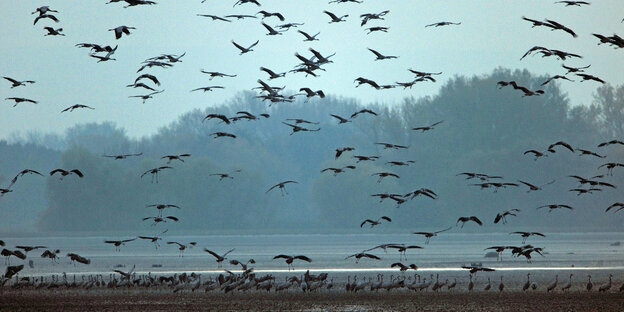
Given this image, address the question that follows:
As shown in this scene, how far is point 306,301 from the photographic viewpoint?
41.2 m

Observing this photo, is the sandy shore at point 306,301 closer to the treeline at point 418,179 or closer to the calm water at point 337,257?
the calm water at point 337,257

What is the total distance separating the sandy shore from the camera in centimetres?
3875

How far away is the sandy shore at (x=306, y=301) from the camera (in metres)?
38.8

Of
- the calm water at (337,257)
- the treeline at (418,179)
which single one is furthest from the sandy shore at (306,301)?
the treeline at (418,179)

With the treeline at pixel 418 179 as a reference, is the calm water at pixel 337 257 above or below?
below

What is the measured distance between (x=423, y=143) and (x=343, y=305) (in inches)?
3809

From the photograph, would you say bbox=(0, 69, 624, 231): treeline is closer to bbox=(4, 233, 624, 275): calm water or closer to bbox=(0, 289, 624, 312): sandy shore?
bbox=(4, 233, 624, 275): calm water

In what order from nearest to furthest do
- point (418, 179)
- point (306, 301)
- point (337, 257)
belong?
point (306, 301) → point (337, 257) → point (418, 179)

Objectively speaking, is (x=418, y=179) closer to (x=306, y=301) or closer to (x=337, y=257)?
(x=337, y=257)

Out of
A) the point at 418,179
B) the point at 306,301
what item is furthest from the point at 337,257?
the point at 418,179

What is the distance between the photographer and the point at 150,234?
125 m

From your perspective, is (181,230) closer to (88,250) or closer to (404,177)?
(404,177)

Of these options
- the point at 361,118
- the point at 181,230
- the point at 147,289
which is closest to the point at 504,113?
the point at 361,118

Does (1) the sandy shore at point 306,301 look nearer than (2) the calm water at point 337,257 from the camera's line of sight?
Yes
